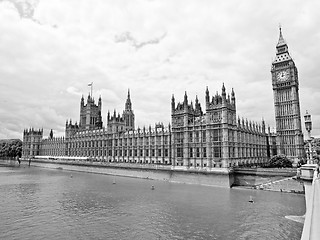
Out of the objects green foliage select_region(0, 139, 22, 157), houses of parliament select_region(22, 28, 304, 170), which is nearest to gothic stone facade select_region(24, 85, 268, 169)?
houses of parliament select_region(22, 28, 304, 170)

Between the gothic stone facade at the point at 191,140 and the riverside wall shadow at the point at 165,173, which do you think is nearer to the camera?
the riverside wall shadow at the point at 165,173

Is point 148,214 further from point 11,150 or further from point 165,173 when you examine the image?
point 11,150

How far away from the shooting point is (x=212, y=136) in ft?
247

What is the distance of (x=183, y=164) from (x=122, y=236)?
52360mm

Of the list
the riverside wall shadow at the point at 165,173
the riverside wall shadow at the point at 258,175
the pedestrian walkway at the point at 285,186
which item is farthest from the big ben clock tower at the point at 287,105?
the riverside wall shadow at the point at 165,173

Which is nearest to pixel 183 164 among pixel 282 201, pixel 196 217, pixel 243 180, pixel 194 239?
pixel 243 180

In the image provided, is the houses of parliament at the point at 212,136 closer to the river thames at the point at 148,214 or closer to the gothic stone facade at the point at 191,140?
the gothic stone facade at the point at 191,140

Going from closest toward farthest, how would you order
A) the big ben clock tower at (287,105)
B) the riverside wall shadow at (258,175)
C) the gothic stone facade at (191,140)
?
the riverside wall shadow at (258,175) → the gothic stone facade at (191,140) → the big ben clock tower at (287,105)

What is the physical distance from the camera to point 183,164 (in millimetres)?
80812

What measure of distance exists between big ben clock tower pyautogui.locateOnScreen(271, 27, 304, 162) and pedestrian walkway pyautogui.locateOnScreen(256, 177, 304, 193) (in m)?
36.8

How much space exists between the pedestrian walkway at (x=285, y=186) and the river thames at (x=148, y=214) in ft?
8.86

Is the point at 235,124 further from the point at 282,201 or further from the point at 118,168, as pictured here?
the point at 118,168

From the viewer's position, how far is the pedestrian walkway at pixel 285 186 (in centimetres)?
5606

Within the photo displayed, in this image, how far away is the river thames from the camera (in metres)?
31.1
